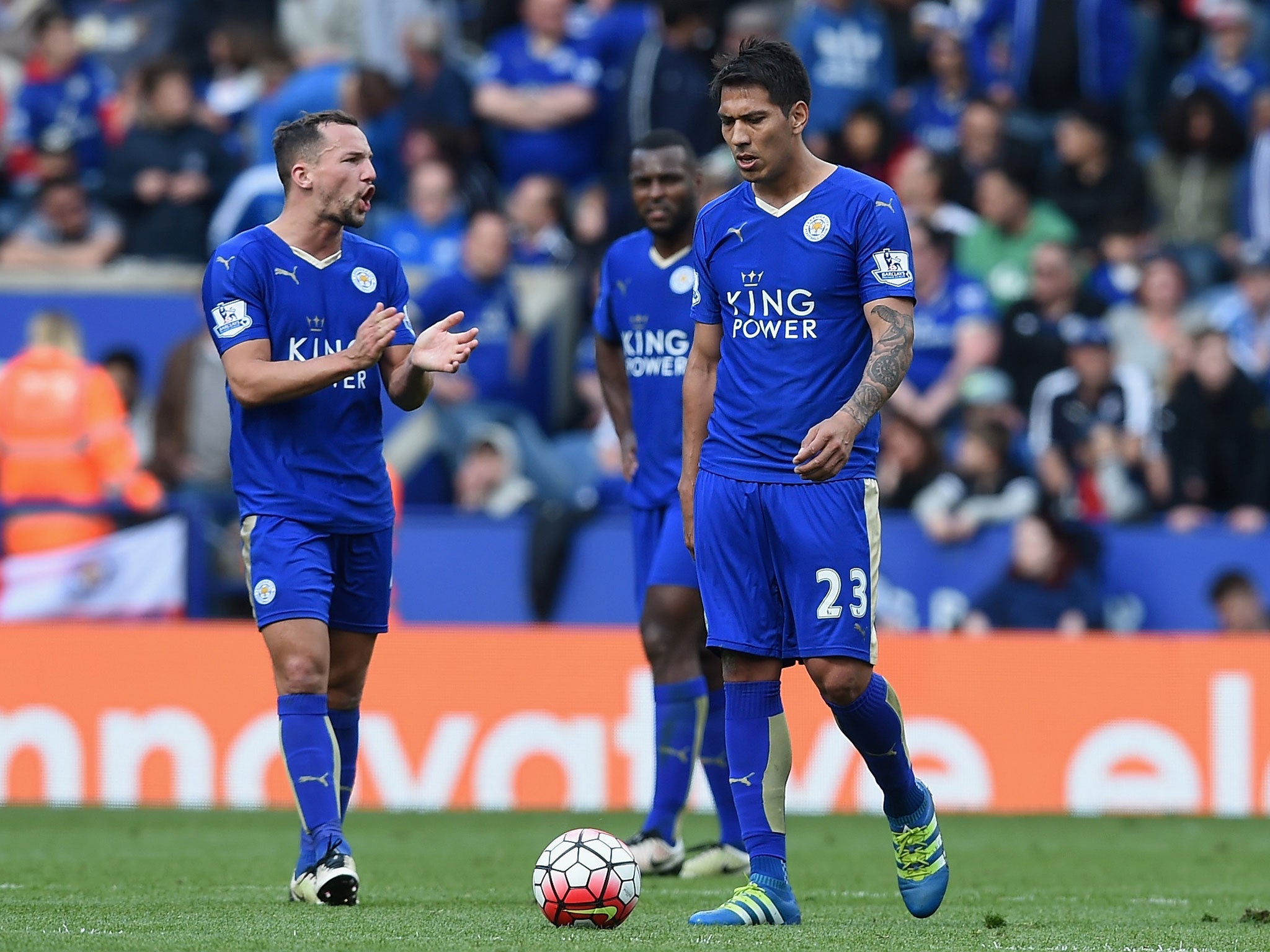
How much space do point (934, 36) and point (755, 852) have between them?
10948 mm

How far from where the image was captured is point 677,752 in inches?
321

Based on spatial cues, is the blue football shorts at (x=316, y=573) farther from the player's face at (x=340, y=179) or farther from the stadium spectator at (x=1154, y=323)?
the stadium spectator at (x=1154, y=323)

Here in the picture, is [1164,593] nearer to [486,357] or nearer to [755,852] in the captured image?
[486,357]

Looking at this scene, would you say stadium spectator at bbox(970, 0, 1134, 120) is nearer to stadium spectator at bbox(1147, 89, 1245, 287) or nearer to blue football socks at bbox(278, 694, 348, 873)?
stadium spectator at bbox(1147, 89, 1245, 287)

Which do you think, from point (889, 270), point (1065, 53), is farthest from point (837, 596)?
point (1065, 53)

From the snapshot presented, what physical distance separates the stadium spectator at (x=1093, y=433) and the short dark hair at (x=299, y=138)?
6591mm

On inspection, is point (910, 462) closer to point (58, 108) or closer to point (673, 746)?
point (673, 746)

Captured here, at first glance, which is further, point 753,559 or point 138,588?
point 138,588

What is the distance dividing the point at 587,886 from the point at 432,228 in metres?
9.10

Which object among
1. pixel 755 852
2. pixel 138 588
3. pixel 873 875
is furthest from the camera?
pixel 138 588

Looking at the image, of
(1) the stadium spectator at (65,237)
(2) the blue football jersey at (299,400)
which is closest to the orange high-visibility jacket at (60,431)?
(1) the stadium spectator at (65,237)

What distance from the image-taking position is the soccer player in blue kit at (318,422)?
672cm

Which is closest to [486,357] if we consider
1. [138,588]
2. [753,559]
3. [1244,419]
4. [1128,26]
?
[138,588]

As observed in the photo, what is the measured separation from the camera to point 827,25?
15656 millimetres
